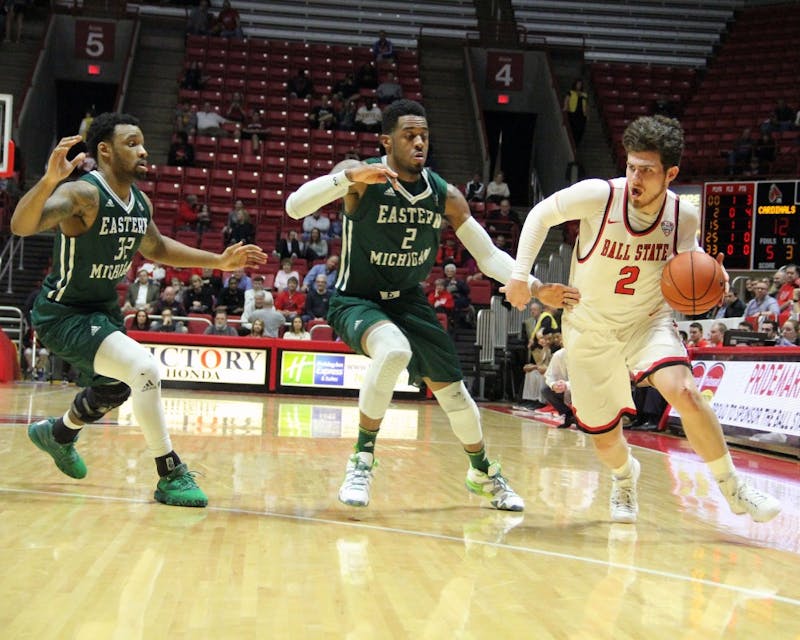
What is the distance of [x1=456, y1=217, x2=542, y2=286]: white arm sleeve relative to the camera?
207 inches

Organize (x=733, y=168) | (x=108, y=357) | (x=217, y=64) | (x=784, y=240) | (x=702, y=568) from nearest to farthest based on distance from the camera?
(x=702, y=568)
(x=108, y=357)
(x=784, y=240)
(x=733, y=168)
(x=217, y=64)

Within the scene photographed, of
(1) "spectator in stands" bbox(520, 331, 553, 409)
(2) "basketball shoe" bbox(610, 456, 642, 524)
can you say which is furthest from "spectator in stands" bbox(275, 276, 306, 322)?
(2) "basketball shoe" bbox(610, 456, 642, 524)

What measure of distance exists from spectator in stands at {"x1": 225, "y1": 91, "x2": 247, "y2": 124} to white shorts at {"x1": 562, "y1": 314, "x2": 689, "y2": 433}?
18.5m

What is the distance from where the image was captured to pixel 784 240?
17.2 meters

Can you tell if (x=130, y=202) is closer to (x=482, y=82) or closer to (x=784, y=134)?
(x=784, y=134)

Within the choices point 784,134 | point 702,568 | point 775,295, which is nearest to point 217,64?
point 784,134

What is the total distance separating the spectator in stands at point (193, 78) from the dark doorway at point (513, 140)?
7.55 metres

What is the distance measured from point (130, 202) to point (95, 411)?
1.13m

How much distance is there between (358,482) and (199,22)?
861 inches

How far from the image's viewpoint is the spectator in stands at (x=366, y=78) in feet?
77.2

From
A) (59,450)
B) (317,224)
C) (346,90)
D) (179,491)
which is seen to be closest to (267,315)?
(317,224)

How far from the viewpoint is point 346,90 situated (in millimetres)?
23125

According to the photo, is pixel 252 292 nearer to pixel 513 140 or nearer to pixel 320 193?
pixel 320 193

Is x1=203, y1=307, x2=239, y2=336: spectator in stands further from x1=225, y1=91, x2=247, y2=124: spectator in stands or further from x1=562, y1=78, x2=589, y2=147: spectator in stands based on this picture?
x1=562, y1=78, x2=589, y2=147: spectator in stands
